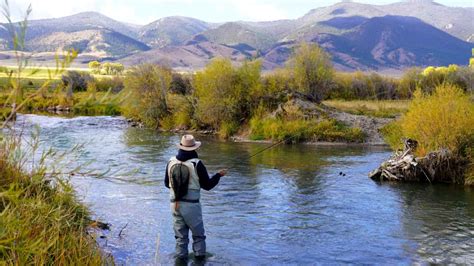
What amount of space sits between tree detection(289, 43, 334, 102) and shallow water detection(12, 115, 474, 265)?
17495 millimetres

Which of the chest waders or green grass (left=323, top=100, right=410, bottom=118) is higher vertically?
green grass (left=323, top=100, right=410, bottom=118)

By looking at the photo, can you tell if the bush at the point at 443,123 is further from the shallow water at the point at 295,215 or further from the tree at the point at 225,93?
the tree at the point at 225,93

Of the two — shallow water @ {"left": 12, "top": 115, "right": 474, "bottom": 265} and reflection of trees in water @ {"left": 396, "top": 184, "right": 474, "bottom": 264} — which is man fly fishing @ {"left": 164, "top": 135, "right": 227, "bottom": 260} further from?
reflection of trees in water @ {"left": 396, "top": 184, "right": 474, "bottom": 264}

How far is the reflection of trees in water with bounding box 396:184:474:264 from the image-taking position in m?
9.98

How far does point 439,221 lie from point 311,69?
26806mm

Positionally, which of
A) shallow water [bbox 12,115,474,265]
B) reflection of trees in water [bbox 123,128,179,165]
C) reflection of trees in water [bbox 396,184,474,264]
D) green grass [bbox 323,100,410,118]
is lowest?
reflection of trees in water [bbox 123,128,179,165]

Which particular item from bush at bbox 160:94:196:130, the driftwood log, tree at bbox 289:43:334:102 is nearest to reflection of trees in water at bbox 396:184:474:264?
the driftwood log

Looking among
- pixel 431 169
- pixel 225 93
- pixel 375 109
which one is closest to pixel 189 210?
pixel 431 169

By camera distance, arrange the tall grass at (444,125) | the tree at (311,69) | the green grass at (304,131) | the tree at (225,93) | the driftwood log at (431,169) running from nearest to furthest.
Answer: the tall grass at (444,125)
the driftwood log at (431,169)
the green grass at (304,131)
the tree at (225,93)
the tree at (311,69)

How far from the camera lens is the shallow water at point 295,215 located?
32.1 feet

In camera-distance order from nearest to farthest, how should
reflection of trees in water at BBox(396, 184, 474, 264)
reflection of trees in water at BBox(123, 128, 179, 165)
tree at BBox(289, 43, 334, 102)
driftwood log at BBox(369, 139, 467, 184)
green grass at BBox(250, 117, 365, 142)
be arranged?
reflection of trees in water at BBox(396, 184, 474, 264) < driftwood log at BBox(369, 139, 467, 184) < reflection of trees in water at BBox(123, 128, 179, 165) < green grass at BBox(250, 117, 365, 142) < tree at BBox(289, 43, 334, 102)

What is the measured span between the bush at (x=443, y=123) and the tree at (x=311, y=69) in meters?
20.3

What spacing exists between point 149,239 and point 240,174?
794 centimetres

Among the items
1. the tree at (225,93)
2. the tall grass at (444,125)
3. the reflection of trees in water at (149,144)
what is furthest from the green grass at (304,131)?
the tall grass at (444,125)
